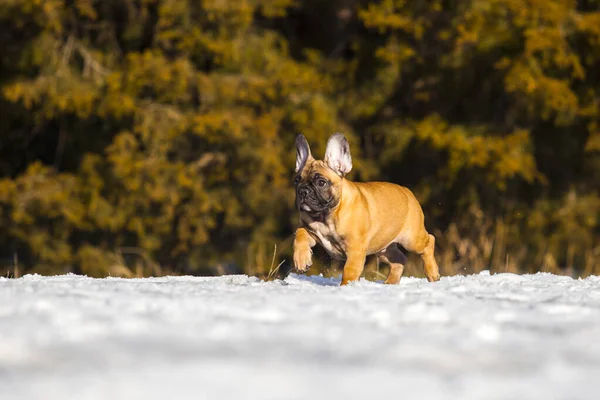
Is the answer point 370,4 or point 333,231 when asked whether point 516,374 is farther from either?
point 370,4

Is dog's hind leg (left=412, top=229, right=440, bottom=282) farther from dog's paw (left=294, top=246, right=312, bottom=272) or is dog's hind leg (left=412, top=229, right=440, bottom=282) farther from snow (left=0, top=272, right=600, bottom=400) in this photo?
snow (left=0, top=272, right=600, bottom=400)

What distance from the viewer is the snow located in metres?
3.02

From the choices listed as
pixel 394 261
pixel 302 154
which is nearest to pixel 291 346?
pixel 302 154

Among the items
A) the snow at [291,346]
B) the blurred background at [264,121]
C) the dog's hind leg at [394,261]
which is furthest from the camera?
the blurred background at [264,121]

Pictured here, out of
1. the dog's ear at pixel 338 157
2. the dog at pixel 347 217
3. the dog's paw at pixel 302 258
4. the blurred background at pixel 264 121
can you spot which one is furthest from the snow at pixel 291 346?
the blurred background at pixel 264 121

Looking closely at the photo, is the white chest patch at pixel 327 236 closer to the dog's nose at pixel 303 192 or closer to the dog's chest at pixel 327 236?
the dog's chest at pixel 327 236

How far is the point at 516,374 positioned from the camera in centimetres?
331

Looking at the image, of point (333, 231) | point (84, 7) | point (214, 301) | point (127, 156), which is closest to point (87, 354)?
point (214, 301)

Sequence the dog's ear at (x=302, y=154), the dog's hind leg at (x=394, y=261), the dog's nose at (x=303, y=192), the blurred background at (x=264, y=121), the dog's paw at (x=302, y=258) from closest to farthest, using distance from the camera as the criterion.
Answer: the dog's paw at (x=302, y=258) < the dog's nose at (x=303, y=192) < the dog's ear at (x=302, y=154) < the dog's hind leg at (x=394, y=261) < the blurred background at (x=264, y=121)

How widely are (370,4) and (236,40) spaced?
267 cm

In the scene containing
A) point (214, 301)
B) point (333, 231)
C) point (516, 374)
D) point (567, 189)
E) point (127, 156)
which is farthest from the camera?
point (567, 189)

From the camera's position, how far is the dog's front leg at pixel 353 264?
23.6 ft

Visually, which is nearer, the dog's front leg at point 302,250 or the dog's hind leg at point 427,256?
the dog's front leg at point 302,250

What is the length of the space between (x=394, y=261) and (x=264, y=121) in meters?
9.20
